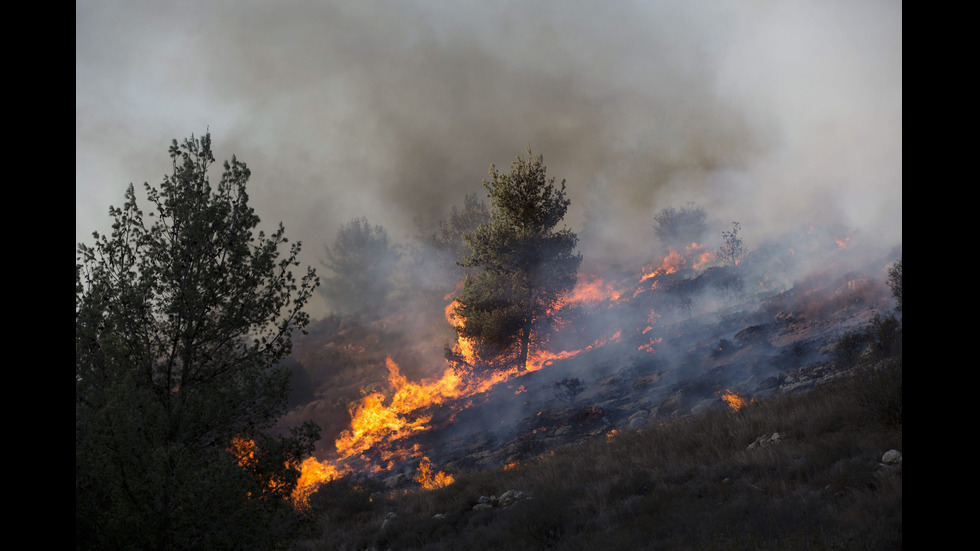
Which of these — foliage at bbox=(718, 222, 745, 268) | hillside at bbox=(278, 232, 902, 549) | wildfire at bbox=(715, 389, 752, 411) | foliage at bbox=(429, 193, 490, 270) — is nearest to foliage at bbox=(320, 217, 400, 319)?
foliage at bbox=(429, 193, 490, 270)

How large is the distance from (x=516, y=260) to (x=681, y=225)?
1454 inches

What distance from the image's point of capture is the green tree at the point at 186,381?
15.9 ft

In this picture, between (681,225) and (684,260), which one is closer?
(684,260)

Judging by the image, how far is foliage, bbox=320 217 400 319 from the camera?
6856 cm

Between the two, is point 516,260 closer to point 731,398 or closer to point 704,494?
point 731,398

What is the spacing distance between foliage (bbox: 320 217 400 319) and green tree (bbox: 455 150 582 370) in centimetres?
4125

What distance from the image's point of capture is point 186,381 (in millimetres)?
6070

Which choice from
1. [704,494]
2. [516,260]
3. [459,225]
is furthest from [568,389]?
[459,225]

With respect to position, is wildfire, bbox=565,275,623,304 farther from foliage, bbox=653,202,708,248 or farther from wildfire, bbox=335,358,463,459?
wildfire, bbox=335,358,463,459

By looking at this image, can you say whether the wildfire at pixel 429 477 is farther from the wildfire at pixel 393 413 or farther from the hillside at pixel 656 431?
the wildfire at pixel 393 413

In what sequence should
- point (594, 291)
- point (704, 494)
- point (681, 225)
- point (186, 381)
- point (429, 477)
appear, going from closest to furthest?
point (186, 381) → point (704, 494) → point (429, 477) → point (594, 291) → point (681, 225)

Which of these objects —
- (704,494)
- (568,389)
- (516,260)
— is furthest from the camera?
(516,260)

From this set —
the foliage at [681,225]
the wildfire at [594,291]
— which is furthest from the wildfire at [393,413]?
the foliage at [681,225]

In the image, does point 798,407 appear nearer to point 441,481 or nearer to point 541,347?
point 441,481
